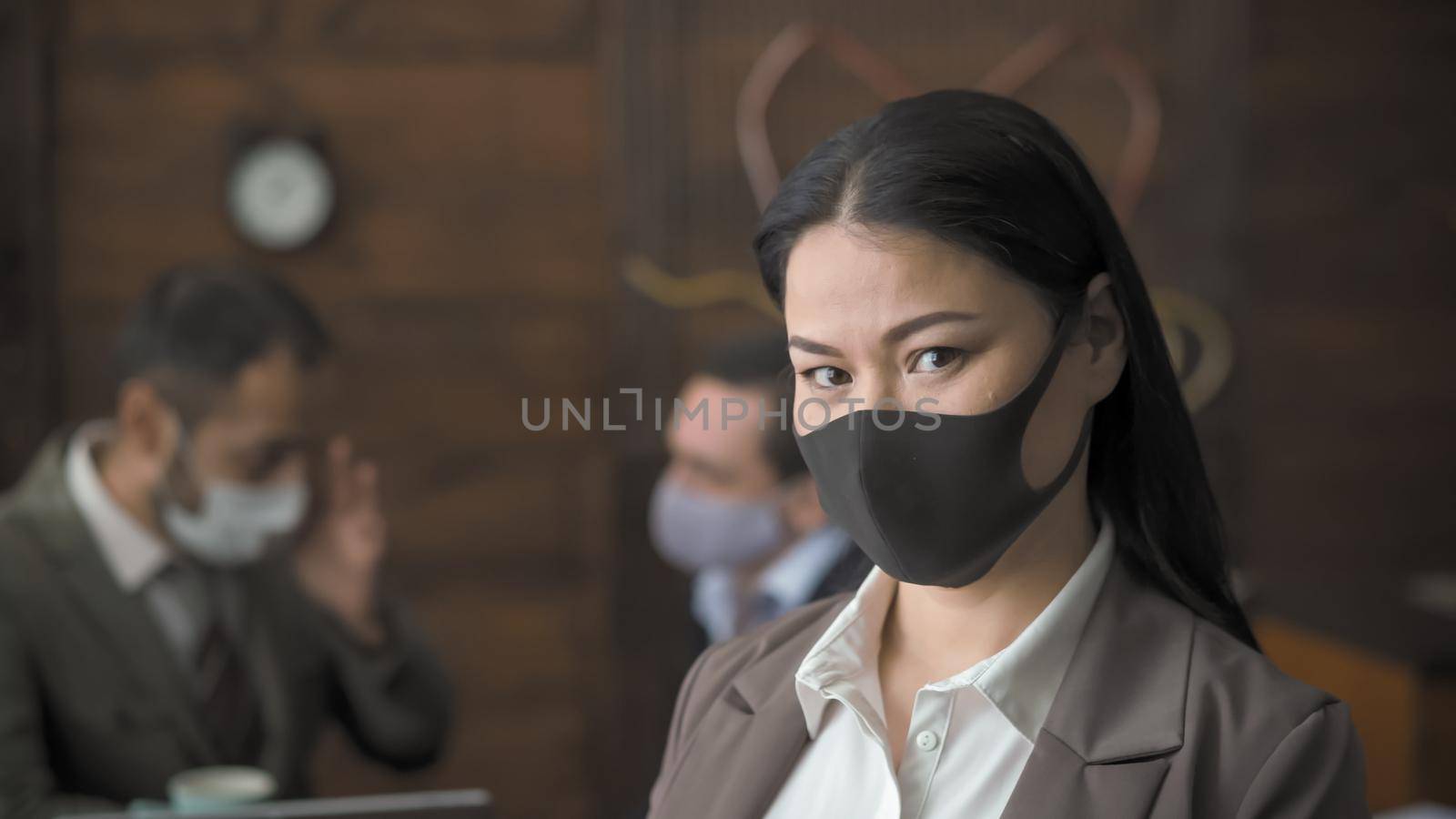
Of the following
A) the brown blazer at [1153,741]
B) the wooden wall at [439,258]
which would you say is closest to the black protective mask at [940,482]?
the brown blazer at [1153,741]

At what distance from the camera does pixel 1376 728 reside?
9.28 ft

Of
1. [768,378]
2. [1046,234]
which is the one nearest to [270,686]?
[768,378]

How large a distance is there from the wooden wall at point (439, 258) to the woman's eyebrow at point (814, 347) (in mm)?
3082

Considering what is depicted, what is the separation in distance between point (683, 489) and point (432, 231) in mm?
1393

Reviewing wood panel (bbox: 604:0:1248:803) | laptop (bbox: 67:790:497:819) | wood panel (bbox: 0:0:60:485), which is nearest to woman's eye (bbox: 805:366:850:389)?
laptop (bbox: 67:790:497:819)

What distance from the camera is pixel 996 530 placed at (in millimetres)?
971

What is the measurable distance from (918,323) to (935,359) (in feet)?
0.11

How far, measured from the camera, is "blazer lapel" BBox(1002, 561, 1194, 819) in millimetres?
896

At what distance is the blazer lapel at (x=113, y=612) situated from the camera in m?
2.35

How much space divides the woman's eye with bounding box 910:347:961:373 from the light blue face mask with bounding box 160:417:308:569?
1.89 meters

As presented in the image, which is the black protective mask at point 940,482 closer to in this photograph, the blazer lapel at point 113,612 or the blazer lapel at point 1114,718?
the blazer lapel at point 1114,718

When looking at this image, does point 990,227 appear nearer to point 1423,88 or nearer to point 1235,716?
point 1235,716

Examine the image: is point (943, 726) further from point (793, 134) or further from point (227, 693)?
point (793, 134)

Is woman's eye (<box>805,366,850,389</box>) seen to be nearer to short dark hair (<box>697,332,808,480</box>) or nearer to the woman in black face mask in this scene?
the woman in black face mask
